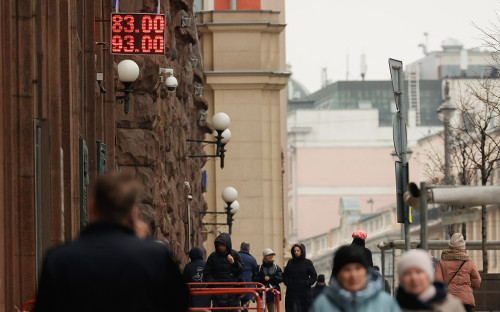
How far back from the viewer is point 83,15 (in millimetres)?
20969

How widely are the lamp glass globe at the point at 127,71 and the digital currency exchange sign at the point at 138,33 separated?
1.41 ft

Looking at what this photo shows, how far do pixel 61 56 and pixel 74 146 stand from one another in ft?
4.04

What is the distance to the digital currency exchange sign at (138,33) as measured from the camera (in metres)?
21.4

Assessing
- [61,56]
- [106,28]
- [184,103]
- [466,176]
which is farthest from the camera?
[466,176]

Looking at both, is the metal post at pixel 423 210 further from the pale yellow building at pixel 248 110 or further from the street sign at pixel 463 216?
the pale yellow building at pixel 248 110

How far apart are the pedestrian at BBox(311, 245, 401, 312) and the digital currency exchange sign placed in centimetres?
1316

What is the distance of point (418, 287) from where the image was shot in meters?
8.50

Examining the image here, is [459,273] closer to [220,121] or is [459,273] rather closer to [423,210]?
[423,210]

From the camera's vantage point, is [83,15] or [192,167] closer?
[83,15]

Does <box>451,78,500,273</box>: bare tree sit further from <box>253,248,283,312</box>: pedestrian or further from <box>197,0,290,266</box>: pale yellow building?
<box>197,0,290,266</box>: pale yellow building

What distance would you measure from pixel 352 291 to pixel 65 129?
9718 millimetres

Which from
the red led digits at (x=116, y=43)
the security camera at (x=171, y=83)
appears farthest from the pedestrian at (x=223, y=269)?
the security camera at (x=171, y=83)

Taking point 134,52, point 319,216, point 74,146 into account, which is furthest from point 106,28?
point 319,216

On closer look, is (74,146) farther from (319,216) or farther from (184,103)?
(319,216)
